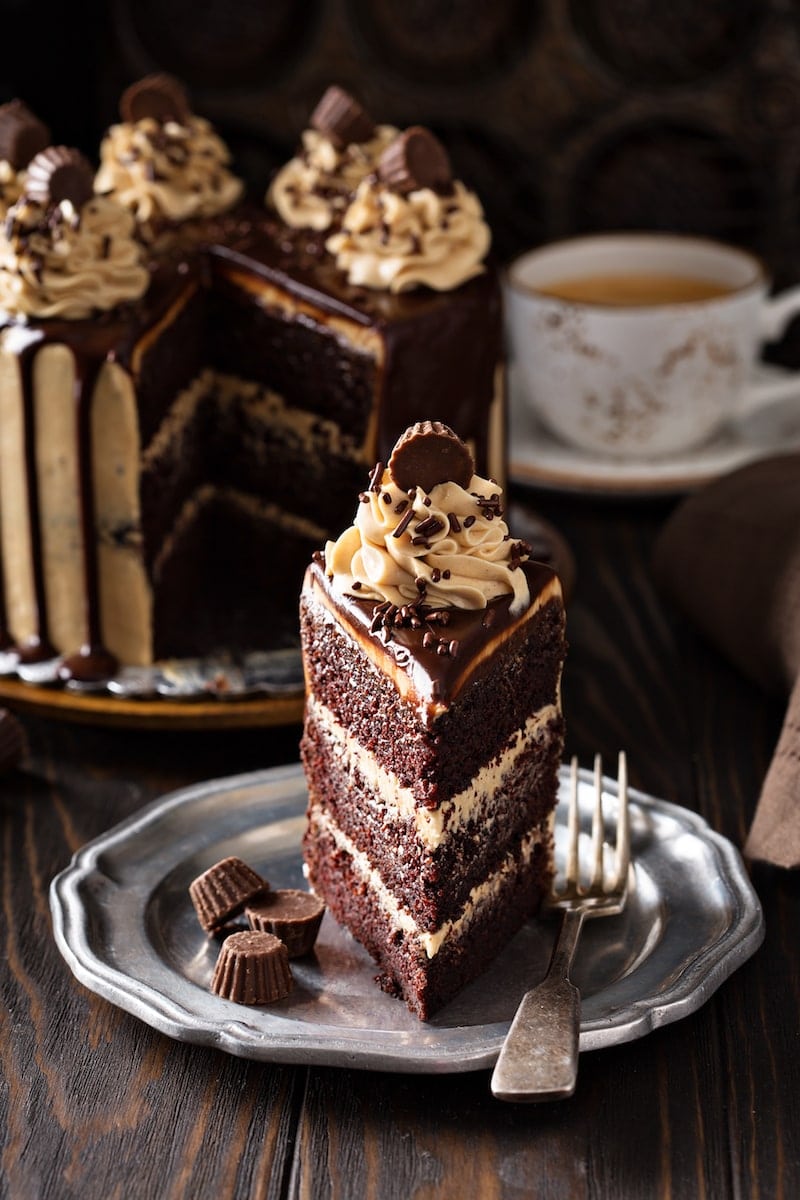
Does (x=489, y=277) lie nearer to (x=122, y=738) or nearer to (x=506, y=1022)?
(x=122, y=738)

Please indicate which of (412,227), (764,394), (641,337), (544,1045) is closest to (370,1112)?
(544,1045)

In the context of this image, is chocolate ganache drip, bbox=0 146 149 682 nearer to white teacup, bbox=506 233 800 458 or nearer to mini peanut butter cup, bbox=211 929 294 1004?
mini peanut butter cup, bbox=211 929 294 1004

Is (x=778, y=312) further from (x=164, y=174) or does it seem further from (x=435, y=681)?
(x=435, y=681)

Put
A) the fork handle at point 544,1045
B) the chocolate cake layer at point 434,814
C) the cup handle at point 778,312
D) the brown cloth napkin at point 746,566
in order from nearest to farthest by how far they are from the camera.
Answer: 1. the fork handle at point 544,1045
2. the chocolate cake layer at point 434,814
3. the brown cloth napkin at point 746,566
4. the cup handle at point 778,312

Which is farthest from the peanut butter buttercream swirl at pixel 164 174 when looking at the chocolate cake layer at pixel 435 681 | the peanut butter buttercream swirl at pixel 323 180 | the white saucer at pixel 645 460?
the chocolate cake layer at pixel 435 681

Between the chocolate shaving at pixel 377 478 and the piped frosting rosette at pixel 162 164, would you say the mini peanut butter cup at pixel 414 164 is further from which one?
the chocolate shaving at pixel 377 478

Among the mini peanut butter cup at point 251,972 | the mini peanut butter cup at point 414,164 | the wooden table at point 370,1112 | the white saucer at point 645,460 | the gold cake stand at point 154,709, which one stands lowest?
the white saucer at point 645,460

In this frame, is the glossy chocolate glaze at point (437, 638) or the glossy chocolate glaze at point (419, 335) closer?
the glossy chocolate glaze at point (437, 638)

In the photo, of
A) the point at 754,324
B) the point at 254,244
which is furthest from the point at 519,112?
the point at 254,244
